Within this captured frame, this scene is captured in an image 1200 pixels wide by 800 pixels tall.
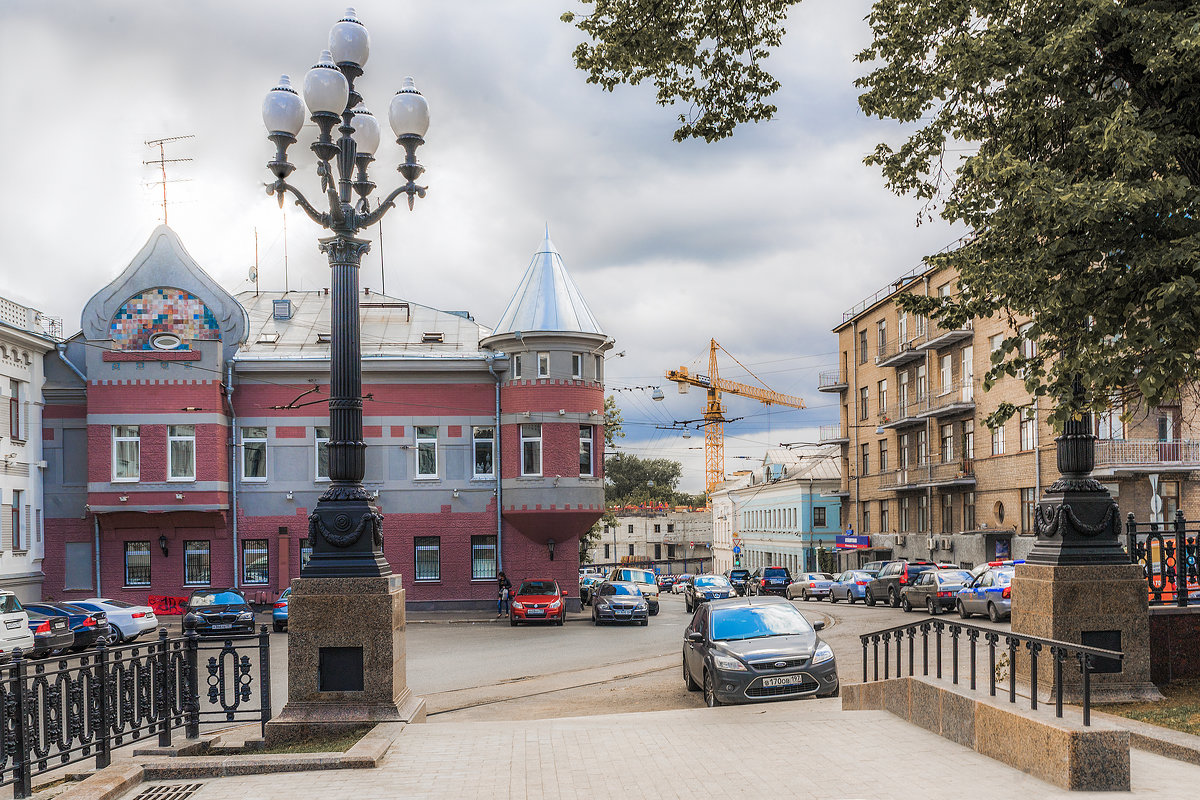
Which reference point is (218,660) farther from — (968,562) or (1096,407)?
(968,562)

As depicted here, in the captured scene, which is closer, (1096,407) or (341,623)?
(1096,407)

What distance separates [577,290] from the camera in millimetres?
37562

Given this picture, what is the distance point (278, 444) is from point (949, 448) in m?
31.2

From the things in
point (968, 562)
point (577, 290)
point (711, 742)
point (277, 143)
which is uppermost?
point (577, 290)

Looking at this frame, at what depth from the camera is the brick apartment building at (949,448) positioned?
36.4m

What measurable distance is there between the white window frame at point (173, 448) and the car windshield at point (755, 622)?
24856 mm

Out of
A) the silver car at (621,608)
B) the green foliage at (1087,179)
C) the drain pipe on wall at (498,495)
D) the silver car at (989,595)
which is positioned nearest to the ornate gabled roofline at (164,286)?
the drain pipe on wall at (498,495)

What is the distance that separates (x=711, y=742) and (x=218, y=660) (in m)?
5.37

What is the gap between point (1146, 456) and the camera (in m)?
36.1

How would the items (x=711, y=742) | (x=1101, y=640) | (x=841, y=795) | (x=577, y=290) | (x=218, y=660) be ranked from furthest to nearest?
(x=577, y=290) < (x=218, y=660) < (x=1101, y=640) < (x=711, y=742) < (x=841, y=795)


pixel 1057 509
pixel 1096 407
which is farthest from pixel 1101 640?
pixel 1096 407

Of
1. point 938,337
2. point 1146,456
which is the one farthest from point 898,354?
point 1146,456

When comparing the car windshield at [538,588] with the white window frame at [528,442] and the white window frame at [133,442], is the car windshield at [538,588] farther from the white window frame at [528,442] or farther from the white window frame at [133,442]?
the white window frame at [133,442]

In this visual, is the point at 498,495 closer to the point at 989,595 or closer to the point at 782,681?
the point at 989,595
